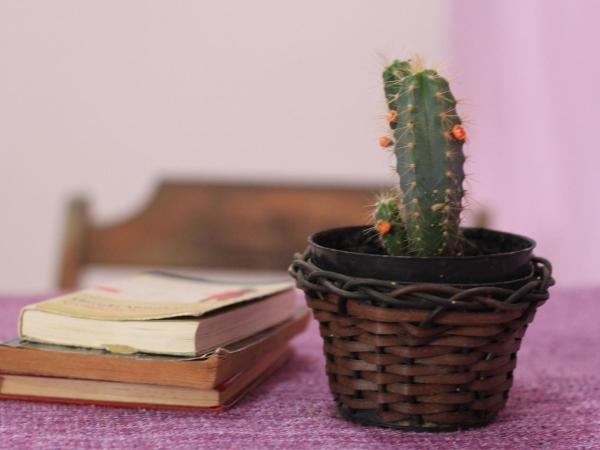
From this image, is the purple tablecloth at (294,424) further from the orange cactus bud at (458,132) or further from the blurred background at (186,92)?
the blurred background at (186,92)

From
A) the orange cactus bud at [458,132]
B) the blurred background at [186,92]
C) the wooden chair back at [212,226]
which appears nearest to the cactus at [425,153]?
the orange cactus bud at [458,132]

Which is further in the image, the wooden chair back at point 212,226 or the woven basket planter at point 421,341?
the wooden chair back at point 212,226

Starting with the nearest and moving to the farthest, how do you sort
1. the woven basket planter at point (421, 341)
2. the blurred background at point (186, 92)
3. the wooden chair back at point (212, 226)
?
the woven basket planter at point (421, 341) → the wooden chair back at point (212, 226) → the blurred background at point (186, 92)

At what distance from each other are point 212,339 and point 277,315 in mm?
139

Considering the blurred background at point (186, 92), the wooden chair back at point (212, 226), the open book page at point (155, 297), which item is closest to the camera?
the open book page at point (155, 297)

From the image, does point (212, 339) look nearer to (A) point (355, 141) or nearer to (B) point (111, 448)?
(B) point (111, 448)

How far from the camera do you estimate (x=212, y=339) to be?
64 cm

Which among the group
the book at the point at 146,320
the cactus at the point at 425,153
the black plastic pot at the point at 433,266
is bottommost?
the book at the point at 146,320

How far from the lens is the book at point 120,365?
0.61 meters

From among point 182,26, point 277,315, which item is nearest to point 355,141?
point 182,26

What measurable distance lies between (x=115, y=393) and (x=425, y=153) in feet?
0.95

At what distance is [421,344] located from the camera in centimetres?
56

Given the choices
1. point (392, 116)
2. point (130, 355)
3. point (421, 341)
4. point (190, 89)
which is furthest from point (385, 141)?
point (190, 89)

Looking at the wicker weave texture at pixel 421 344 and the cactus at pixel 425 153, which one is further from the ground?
the cactus at pixel 425 153
